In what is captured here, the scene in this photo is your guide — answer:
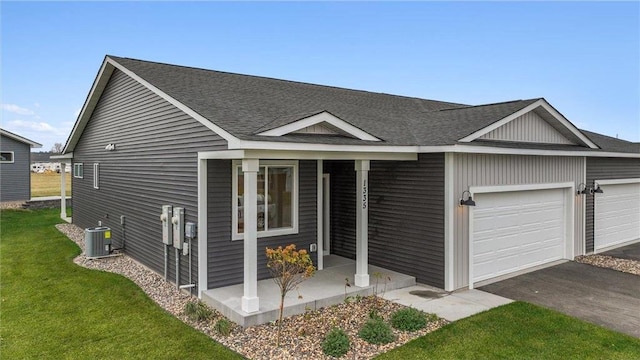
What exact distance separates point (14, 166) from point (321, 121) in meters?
22.3

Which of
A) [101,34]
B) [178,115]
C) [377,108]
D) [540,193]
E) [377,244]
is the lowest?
[377,244]

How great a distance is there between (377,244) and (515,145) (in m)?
3.72

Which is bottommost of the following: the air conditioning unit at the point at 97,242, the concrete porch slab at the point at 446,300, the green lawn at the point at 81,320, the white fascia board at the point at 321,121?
the green lawn at the point at 81,320

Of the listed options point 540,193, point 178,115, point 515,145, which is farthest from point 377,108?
point 178,115

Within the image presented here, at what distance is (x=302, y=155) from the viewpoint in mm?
6562

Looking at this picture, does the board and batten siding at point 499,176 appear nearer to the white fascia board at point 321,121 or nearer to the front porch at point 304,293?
the front porch at point 304,293

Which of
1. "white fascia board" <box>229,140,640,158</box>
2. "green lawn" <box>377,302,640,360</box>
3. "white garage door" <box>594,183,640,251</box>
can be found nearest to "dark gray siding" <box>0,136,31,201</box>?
"white fascia board" <box>229,140,640,158</box>

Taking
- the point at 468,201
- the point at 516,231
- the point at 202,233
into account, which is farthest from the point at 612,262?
the point at 202,233

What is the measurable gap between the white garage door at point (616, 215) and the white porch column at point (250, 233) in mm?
10192

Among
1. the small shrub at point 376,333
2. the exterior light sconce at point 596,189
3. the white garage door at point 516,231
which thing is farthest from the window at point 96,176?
the exterior light sconce at point 596,189

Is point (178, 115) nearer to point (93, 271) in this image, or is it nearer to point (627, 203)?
point (93, 271)

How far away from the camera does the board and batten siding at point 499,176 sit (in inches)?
305

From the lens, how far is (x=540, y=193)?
9.72m

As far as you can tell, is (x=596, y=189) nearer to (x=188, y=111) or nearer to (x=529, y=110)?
(x=529, y=110)
